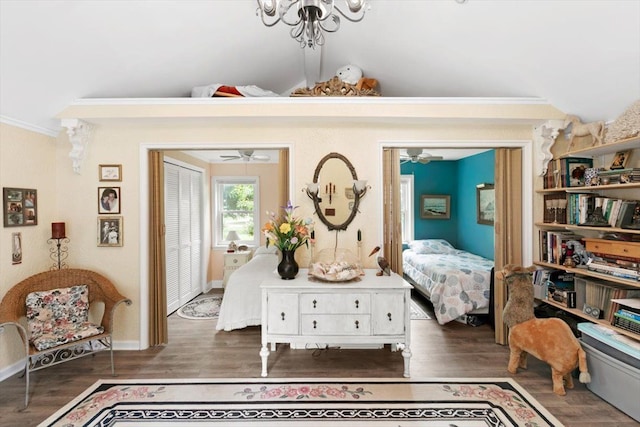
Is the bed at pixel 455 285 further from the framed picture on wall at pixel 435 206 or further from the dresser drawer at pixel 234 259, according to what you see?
the dresser drawer at pixel 234 259

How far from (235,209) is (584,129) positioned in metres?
5.18

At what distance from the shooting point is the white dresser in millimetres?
2613

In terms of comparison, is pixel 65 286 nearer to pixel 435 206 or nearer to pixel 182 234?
pixel 182 234

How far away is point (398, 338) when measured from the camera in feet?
8.60

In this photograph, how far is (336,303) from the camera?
8.63 feet

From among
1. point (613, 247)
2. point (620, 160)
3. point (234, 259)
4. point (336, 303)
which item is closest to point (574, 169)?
point (620, 160)

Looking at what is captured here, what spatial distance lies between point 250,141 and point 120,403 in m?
2.48

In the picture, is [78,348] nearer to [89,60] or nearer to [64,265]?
[64,265]

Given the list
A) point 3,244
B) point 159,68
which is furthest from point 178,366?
point 159,68

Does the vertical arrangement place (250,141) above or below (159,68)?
below

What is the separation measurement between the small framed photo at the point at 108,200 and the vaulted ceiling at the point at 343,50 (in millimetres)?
759

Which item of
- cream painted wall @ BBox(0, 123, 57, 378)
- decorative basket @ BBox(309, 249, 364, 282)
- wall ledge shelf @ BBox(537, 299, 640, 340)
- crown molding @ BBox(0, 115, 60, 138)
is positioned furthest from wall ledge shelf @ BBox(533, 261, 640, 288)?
crown molding @ BBox(0, 115, 60, 138)

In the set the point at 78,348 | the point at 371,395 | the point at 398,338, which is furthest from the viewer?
the point at 78,348

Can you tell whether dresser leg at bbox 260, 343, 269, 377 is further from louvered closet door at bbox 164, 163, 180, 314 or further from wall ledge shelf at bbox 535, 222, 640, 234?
wall ledge shelf at bbox 535, 222, 640, 234
